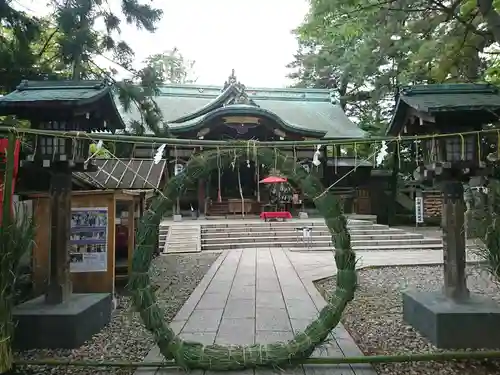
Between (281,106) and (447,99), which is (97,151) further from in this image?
(281,106)

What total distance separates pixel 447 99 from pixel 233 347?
11.6ft

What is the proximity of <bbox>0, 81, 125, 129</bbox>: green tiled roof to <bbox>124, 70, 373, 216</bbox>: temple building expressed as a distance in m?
9.05

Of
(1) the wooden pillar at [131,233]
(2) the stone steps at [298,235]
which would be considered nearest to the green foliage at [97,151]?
(1) the wooden pillar at [131,233]

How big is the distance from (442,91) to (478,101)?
0.50 metres

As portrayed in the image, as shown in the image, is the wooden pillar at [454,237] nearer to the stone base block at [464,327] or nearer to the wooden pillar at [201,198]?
the stone base block at [464,327]

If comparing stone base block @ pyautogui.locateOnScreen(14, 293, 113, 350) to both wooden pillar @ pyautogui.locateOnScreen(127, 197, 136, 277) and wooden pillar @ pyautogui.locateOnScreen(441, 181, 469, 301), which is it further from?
wooden pillar @ pyautogui.locateOnScreen(441, 181, 469, 301)

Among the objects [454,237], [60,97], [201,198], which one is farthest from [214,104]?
[454,237]

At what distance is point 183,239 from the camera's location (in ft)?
41.2

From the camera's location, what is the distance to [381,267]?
8977mm

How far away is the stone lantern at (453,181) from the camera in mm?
3826

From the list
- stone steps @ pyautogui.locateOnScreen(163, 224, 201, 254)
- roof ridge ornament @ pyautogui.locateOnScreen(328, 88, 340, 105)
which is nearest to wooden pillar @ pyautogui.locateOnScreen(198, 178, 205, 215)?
stone steps @ pyautogui.locateOnScreen(163, 224, 201, 254)

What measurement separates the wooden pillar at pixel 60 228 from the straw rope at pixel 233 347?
5.38ft

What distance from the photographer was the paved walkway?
395 centimetres

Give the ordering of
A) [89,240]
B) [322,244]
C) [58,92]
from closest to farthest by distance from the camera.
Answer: [58,92], [89,240], [322,244]
